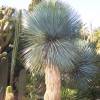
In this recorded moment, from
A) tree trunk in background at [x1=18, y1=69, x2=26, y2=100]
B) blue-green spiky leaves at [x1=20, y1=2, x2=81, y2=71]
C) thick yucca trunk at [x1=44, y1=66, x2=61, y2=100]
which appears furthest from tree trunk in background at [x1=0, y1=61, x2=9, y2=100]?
thick yucca trunk at [x1=44, y1=66, x2=61, y2=100]

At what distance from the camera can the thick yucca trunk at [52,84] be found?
14.0 meters

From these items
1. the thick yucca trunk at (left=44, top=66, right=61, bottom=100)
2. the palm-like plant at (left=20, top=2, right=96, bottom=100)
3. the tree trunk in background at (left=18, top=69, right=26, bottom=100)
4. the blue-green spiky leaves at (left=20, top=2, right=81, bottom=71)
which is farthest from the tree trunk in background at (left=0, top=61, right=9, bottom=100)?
the thick yucca trunk at (left=44, top=66, right=61, bottom=100)

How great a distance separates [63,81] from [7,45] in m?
3.49

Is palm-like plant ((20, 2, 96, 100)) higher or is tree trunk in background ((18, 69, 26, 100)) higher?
palm-like plant ((20, 2, 96, 100))

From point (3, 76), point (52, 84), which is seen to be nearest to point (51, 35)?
A: point (52, 84)

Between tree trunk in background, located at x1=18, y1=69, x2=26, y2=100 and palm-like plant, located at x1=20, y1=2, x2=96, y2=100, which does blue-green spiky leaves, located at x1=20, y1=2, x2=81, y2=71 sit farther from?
tree trunk in background, located at x1=18, y1=69, x2=26, y2=100

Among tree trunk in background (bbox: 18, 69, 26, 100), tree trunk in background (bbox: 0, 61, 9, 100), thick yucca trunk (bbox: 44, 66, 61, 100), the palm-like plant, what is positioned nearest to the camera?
thick yucca trunk (bbox: 44, 66, 61, 100)

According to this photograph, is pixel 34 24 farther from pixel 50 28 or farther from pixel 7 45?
pixel 7 45

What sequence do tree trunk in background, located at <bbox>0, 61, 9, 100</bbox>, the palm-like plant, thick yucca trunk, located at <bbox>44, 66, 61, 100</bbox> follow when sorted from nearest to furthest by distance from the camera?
1. thick yucca trunk, located at <bbox>44, 66, 61, 100</bbox>
2. the palm-like plant
3. tree trunk in background, located at <bbox>0, 61, 9, 100</bbox>

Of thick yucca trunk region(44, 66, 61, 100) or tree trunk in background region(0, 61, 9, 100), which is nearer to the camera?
thick yucca trunk region(44, 66, 61, 100)

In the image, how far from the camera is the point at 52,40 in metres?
14.6

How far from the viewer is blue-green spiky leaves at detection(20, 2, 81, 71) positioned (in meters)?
14.2

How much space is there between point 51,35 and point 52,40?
0.21 metres

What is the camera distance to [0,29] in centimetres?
1697
